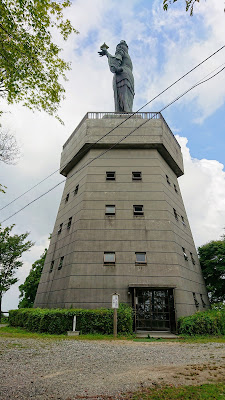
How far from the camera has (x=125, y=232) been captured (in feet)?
57.3

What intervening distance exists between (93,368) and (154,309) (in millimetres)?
10049

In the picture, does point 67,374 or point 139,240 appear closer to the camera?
point 67,374

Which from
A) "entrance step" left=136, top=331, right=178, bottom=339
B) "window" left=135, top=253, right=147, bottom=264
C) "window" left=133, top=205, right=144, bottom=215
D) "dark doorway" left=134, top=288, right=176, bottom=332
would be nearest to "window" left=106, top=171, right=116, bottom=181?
"window" left=133, top=205, right=144, bottom=215

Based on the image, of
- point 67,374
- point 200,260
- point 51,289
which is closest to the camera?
point 67,374

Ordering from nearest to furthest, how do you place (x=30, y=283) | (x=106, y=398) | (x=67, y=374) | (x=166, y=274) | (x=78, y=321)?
(x=106, y=398), (x=67, y=374), (x=78, y=321), (x=166, y=274), (x=30, y=283)

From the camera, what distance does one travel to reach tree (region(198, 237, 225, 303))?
22.2 m

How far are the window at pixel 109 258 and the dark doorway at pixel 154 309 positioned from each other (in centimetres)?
229

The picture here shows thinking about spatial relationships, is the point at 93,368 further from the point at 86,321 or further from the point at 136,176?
the point at 136,176

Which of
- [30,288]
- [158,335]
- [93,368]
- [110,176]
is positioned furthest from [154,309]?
[30,288]

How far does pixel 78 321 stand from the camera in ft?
44.0

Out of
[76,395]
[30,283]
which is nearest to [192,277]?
[76,395]

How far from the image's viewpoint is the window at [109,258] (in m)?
16.6

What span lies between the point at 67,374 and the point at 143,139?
1685cm

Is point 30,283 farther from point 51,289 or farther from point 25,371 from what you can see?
point 25,371
